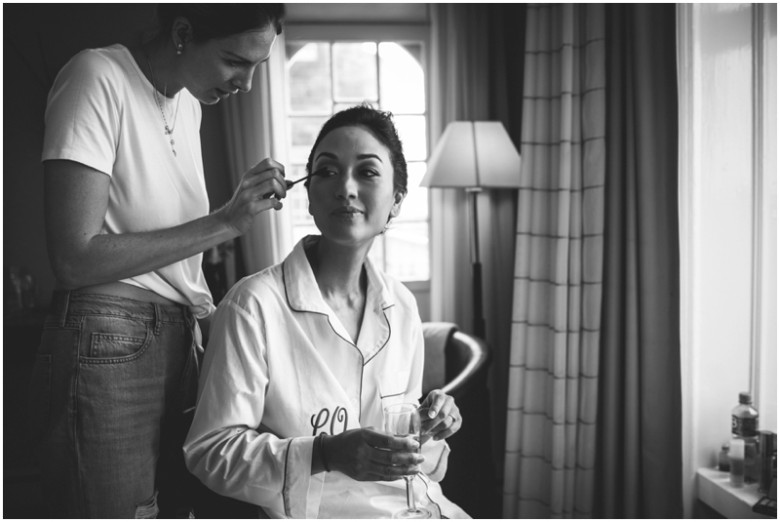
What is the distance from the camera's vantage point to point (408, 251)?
12.9 ft

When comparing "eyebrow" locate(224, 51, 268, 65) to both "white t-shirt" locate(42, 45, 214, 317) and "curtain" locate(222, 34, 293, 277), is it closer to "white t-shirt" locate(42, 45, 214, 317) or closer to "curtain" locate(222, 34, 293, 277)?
"white t-shirt" locate(42, 45, 214, 317)

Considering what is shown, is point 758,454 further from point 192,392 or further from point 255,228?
point 255,228

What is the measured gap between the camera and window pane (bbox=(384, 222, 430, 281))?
3.90m

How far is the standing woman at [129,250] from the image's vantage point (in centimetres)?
118

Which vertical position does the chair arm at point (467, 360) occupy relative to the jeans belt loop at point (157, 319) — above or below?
below

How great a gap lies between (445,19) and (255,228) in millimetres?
1565

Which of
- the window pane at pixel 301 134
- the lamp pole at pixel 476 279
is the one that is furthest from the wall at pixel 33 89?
the lamp pole at pixel 476 279

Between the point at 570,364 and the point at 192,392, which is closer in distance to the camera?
the point at 192,392

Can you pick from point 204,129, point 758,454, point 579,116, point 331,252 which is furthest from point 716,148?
point 204,129

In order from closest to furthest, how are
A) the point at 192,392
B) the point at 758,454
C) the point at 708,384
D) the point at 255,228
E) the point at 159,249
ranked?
the point at 159,249 < the point at 192,392 < the point at 758,454 < the point at 708,384 < the point at 255,228

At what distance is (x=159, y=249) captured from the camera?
1.21 metres

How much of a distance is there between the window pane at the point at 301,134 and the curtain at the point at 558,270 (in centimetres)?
153

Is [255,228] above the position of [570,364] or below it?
above

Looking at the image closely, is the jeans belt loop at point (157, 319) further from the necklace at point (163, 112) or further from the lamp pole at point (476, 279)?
the lamp pole at point (476, 279)
